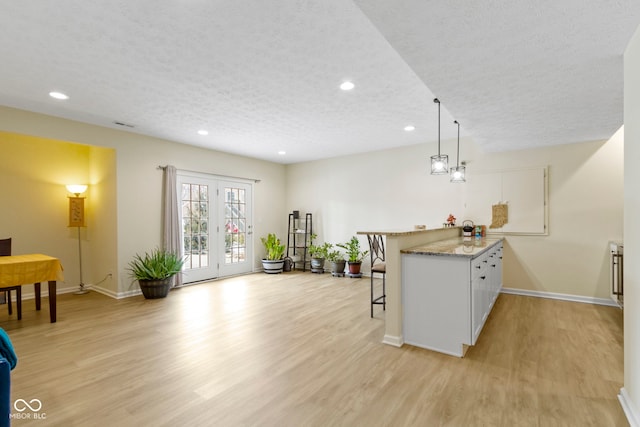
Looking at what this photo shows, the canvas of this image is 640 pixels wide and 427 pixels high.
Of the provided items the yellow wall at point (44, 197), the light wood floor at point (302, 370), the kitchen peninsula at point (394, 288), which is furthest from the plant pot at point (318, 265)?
the yellow wall at point (44, 197)

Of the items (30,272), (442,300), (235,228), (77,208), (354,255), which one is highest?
(77,208)

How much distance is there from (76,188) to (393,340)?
5.37 m

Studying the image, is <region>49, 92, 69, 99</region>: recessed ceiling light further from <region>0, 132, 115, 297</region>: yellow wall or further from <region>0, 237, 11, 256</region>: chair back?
<region>0, 237, 11, 256</region>: chair back

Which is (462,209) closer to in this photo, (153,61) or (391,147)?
(391,147)

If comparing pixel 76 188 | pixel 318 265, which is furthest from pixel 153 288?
pixel 318 265

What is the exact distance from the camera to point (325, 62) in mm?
2689

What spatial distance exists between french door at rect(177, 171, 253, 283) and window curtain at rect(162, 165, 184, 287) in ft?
0.85

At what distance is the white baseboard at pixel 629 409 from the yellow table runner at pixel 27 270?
5.22 m

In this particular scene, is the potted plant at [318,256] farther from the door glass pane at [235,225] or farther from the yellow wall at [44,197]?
the yellow wall at [44,197]

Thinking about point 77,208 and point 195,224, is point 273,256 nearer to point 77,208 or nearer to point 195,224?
point 195,224

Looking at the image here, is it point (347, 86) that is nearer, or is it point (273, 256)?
point (347, 86)

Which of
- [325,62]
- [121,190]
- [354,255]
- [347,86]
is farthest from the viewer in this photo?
[354,255]

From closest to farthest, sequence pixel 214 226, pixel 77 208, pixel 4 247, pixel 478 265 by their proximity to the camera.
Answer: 1. pixel 478 265
2. pixel 4 247
3. pixel 77 208
4. pixel 214 226

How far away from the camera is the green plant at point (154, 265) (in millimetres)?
4752
